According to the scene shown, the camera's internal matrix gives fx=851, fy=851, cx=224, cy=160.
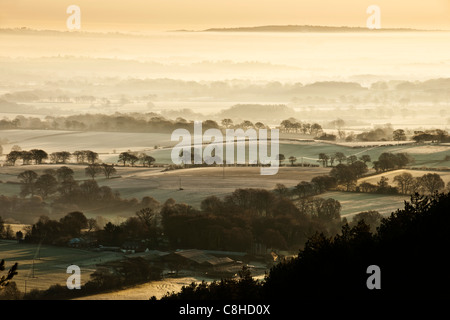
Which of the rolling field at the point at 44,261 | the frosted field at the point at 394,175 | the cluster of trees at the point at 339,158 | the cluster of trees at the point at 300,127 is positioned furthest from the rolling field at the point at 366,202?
the cluster of trees at the point at 300,127

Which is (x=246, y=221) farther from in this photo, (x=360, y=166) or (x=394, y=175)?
(x=360, y=166)

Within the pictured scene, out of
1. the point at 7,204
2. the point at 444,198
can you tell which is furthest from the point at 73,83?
the point at 444,198

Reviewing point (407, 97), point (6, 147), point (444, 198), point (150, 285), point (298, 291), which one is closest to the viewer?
point (298, 291)

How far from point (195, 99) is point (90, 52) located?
14.6 metres

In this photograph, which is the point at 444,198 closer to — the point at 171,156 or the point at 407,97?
the point at 171,156

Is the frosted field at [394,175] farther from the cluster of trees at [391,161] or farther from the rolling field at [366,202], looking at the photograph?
the rolling field at [366,202]

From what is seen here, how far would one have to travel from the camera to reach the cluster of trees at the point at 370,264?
16.1 meters

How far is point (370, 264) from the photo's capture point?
1781cm

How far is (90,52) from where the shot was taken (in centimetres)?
10762

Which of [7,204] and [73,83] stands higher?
[73,83]

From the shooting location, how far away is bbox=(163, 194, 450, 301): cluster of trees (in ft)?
52.7

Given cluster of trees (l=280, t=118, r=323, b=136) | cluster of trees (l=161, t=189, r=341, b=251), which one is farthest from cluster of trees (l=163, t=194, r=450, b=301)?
cluster of trees (l=280, t=118, r=323, b=136)

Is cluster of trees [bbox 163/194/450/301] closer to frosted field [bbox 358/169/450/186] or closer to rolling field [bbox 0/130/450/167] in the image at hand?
frosted field [bbox 358/169/450/186]

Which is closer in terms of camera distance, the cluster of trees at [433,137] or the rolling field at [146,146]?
the rolling field at [146,146]
